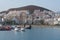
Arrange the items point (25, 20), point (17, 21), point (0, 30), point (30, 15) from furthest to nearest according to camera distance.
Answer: point (30, 15), point (25, 20), point (17, 21), point (0, 30)

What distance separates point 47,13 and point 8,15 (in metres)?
3.30

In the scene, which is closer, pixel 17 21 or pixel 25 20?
pixel 17 21

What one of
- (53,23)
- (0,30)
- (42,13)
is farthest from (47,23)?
(0,30)

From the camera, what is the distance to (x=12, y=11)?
17.7 metres

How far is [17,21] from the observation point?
1466cm

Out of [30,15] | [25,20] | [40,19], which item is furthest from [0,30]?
[30,15]

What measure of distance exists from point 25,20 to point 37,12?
277 centimetres

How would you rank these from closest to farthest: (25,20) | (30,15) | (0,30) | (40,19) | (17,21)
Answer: (0,30) → (17,21) → (25,20) → (40,19) → (30,15)

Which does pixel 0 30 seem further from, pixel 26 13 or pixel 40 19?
pixel 26 13

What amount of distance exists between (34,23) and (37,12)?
7.89ft

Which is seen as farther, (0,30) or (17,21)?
(17,21)

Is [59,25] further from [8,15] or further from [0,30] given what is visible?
[0,30]

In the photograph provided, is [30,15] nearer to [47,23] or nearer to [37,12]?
[37,12]

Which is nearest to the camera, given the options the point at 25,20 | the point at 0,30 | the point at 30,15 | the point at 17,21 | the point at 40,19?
the point at 0,30
